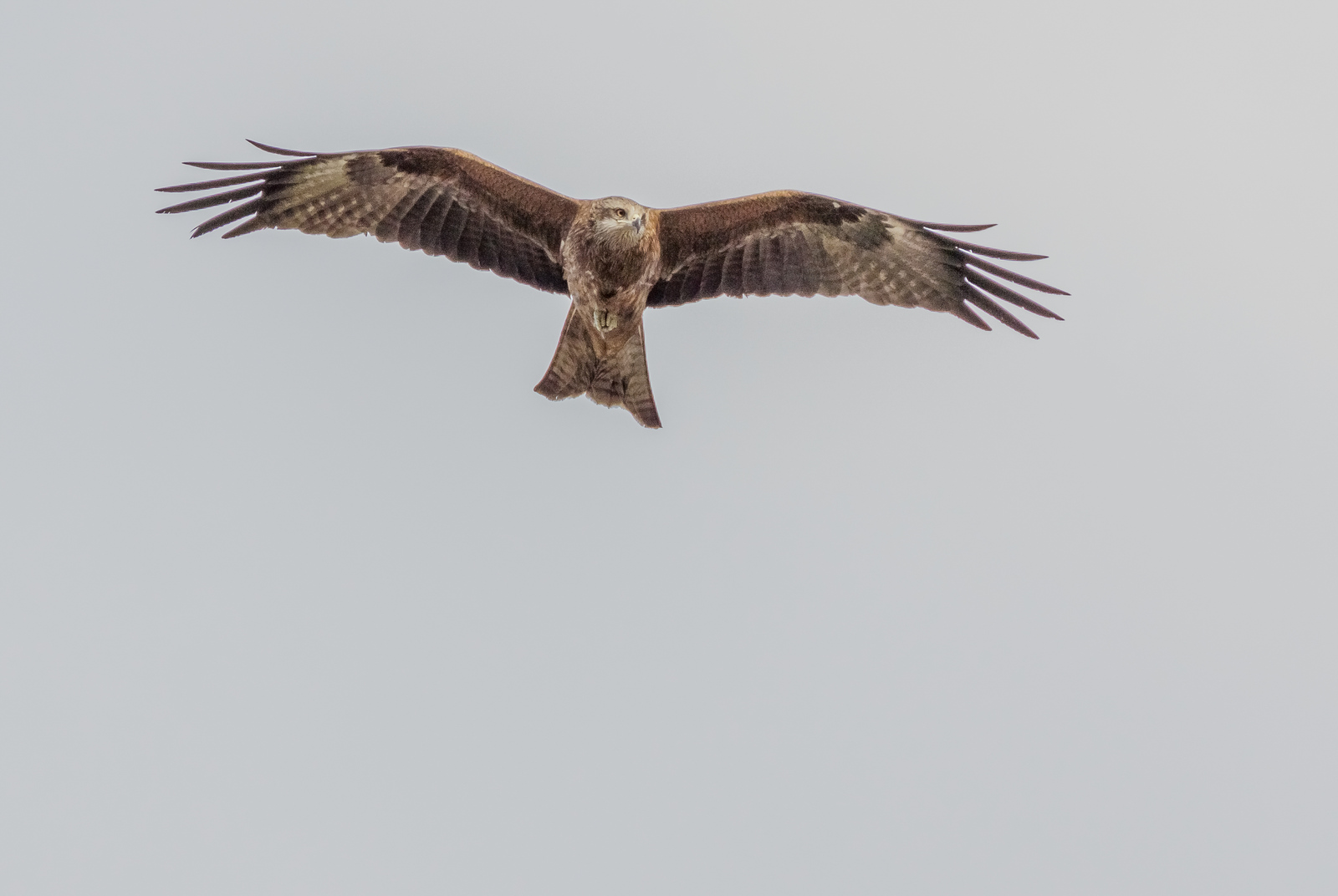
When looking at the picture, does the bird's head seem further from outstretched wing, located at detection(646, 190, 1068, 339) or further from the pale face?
outstretched wing, located at detection(646, 190, 1068, 339)

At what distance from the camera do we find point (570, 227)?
895cm

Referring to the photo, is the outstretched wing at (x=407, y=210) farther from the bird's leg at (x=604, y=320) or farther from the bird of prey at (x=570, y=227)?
the bird's leg at (x=604, y=320)

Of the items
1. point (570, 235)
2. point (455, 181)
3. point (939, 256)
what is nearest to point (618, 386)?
point (570, 235)

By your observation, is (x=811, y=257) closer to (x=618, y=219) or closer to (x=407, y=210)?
(x=618, y=219)

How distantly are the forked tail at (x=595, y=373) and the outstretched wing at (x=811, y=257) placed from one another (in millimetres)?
492

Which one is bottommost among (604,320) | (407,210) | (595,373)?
(595,373)

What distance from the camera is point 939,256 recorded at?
915cm

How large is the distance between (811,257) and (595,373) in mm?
1885

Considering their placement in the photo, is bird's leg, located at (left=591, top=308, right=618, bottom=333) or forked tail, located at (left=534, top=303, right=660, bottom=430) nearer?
bird's leg, located at (left=591, top=308, right=618, bottom=333)

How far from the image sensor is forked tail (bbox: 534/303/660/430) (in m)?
9.27

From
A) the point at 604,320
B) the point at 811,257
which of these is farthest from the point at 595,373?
the point at 811,257

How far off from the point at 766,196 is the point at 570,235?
4.87 feet

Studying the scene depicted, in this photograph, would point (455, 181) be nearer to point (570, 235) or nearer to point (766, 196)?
point (570, 235)

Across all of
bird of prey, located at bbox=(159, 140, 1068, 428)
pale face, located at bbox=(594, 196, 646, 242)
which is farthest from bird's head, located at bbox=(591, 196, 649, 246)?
bird of prey, located at bbox=(159, 140, 1068, 428)
